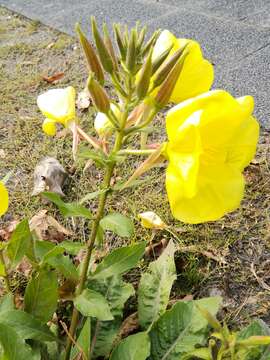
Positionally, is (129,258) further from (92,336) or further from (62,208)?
(92,336)

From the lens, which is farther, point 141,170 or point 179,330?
point 179,330

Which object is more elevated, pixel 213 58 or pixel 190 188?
pixel 190 188

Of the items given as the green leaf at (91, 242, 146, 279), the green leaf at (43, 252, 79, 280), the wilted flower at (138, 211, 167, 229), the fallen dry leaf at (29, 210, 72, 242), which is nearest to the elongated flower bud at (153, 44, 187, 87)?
the green leaf at (91, 242, 146, 279)

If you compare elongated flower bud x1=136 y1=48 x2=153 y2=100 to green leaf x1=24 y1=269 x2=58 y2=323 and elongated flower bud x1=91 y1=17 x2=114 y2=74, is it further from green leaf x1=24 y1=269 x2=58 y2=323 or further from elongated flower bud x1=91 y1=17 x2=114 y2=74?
green leaf x1=24 y1=269 x2=58 y2=323

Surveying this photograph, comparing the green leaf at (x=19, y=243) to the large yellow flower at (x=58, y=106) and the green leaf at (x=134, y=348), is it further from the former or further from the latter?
the green leaf at (x=134, y=348)

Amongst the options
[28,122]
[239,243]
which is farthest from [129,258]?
[28,122]

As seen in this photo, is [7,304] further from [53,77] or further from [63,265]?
[53,77]

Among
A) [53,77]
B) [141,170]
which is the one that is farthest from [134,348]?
[53,77]
